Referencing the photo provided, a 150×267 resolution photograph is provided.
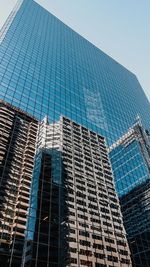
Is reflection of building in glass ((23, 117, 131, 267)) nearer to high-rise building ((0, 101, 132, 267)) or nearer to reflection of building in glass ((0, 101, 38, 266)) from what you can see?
high-rise building ((0, 101, 132, 267))

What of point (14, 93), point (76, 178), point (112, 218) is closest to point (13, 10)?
point (14, 93)

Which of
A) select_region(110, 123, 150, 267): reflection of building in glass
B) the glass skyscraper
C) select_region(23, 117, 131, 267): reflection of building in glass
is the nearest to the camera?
select_region(23, 117, 131, 267): reflection of building in glass

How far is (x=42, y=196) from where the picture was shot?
5934 cm

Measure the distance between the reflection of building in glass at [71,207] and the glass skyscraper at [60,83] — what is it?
0.51 metres

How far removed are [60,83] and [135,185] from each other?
155ft

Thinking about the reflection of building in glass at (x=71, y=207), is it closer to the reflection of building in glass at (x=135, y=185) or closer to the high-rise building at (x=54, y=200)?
the high-rise building at (x=54, y=200)

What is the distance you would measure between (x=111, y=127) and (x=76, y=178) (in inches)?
1822

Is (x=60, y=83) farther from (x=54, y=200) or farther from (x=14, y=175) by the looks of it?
(x=54, y=200)

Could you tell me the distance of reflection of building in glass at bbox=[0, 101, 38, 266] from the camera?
1982 inches

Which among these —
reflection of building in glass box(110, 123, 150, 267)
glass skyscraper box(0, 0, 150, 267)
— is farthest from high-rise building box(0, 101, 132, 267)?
reflection of building in glass box(110, 123, 150, 267)

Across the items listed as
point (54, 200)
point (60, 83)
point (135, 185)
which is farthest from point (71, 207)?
point (60, 83)

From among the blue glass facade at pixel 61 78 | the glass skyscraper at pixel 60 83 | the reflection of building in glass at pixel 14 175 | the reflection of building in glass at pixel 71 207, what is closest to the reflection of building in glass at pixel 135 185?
the blue glass facade at pixel 61 78

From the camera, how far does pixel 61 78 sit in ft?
363

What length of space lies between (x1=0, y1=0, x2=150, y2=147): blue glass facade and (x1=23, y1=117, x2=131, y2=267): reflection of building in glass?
12265 millimetres
